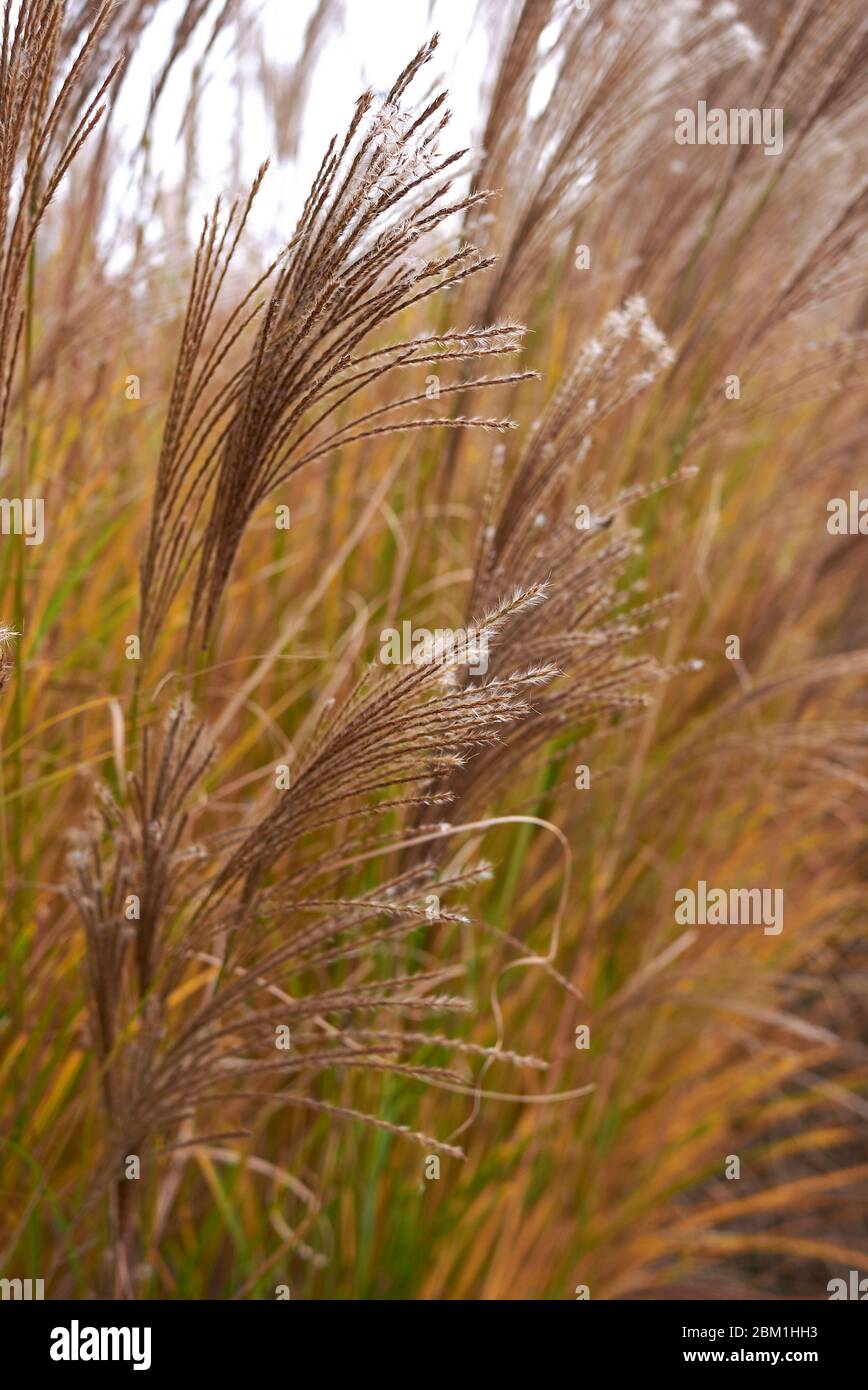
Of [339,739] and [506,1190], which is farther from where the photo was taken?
[506,1190]

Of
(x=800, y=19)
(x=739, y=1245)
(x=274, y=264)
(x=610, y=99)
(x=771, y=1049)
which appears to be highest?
(x=800, y=19)

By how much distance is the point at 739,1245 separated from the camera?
6.56 feet

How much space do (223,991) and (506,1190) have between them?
77cm

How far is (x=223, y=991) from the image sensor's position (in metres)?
0.87

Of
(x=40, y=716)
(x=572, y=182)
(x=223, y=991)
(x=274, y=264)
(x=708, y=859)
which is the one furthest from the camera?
(x=708, y=859)

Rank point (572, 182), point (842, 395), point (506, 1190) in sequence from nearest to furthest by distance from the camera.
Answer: point (572, 182) → point (506, 1190) → point (842, 395)

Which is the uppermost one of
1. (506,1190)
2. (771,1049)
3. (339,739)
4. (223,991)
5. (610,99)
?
(610,99)

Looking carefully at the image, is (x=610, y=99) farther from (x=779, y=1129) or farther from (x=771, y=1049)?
(x=779, y=1129)

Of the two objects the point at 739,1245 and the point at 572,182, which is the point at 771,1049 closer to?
the point at 739,1245

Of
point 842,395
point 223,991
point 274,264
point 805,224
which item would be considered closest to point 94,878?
point 223,991

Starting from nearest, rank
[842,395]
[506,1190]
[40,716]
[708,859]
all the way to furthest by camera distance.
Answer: [40,716] → [506,1190] → [708,859] → [842,395]

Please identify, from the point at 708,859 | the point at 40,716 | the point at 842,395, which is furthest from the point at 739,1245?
the point at 842,395

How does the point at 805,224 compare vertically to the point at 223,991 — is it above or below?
above

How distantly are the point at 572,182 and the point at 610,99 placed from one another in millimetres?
114
